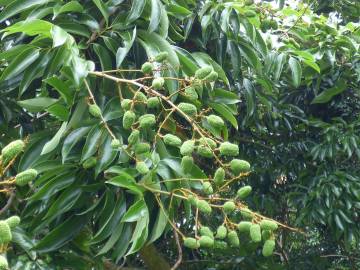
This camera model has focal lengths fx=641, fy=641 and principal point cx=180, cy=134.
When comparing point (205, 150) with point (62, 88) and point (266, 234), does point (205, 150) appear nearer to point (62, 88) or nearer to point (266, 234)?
point (266, 234)

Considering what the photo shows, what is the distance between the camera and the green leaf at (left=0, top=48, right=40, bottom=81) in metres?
1.39

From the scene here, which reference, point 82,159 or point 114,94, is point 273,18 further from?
point 82,159

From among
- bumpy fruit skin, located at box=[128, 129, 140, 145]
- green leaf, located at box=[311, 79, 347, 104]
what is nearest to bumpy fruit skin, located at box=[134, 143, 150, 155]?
bumpy fruit skin, located at box=[128, 129, 140, 145]

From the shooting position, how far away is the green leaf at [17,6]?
1.44m

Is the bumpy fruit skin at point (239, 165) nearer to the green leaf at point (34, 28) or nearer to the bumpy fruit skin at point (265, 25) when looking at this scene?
the green leaf at point (34, 28)

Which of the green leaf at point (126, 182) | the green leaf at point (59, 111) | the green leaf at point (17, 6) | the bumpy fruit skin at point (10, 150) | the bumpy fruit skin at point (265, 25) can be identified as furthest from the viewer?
the bumpy fruit skin at point (265, 25)

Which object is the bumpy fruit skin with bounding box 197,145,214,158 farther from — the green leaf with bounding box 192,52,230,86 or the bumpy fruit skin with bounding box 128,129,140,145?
the green leaf with bounding box 192,52,230,86

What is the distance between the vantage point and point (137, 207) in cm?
123

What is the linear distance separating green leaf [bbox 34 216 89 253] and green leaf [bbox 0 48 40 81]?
0.34 meters

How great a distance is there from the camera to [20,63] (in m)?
1.40

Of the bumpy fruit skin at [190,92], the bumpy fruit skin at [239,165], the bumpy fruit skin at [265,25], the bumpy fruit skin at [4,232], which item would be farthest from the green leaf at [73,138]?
the bumpy fruit skin at [265,25]

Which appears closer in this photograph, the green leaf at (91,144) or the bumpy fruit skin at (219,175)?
the bumpy fruit skin at (219,175)

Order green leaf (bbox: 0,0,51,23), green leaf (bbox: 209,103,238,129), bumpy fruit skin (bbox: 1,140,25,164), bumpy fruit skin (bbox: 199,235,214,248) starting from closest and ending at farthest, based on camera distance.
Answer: bumpy fruit skin (bbox: 1,140,25,164) → bumpy fruit skin (bbox: 199,235,214,248) → green leaf (bbox: 0,0,51,23) → green leaf (bbox: 209,103,238,129)

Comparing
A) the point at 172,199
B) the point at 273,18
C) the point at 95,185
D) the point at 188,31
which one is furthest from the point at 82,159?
the point at 273,18
